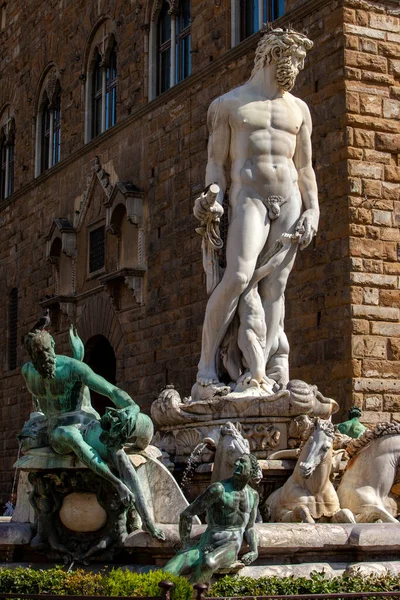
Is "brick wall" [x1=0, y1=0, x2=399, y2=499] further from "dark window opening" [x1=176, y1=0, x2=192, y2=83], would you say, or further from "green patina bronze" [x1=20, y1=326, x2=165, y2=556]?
"green patina bronze" [x1=20, y1=326, x2=165, y2=556]

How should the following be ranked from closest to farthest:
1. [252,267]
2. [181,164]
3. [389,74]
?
[252,267]
[389,74]
[181,164]

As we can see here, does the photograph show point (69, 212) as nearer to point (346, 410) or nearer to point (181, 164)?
point (181, 164)

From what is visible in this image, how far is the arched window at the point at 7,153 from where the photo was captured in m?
28.7

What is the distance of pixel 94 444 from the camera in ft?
22.4

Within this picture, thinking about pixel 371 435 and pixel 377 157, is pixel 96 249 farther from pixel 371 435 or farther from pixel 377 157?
pixel 371 435

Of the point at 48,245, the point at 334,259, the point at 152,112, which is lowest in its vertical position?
the point at 334,259

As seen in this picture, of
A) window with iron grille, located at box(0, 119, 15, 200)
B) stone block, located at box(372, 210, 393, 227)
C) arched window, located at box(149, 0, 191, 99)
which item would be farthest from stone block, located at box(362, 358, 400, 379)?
window with iron grille, located at box(0, 119, 15, 200)

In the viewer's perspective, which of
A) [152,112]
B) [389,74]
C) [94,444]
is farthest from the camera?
[152,112]

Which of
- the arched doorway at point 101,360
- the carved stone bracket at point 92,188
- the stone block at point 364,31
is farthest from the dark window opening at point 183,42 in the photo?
the arched doorway at point 101,360

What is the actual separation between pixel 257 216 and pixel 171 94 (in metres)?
10.6

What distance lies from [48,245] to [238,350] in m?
15.3

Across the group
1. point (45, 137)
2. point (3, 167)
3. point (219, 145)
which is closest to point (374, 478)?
point (219, 145)

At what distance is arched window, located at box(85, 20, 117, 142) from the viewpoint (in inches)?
907

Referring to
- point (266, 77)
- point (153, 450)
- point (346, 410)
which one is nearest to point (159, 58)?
point (346, 410)
